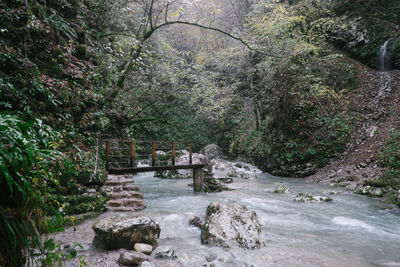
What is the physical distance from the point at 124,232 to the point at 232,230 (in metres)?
1.88

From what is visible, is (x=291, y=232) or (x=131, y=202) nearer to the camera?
(x=291, y=232)

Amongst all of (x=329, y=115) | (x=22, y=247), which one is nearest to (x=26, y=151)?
(x=22, y=247)

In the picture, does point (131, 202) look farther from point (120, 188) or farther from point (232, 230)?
point (232, 230)

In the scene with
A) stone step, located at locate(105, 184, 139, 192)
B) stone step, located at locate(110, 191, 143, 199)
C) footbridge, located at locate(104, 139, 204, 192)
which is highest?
footbridge, located at locate(104, 139, 204, 192)

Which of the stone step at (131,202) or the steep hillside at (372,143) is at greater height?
the steep hillside at (372,143)

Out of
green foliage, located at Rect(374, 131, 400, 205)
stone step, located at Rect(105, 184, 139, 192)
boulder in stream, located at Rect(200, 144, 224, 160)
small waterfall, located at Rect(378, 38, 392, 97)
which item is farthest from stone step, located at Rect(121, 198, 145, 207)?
small waterfall, located at Rect(378, 38, 392, 97)

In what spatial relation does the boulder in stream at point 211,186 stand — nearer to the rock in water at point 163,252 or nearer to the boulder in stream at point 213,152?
the rock in water at point 163,252

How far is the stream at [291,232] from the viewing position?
3672mm

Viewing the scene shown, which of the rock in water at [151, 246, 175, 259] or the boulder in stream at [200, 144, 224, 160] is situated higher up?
the boulder in stream at [200, 144, 224, 160]

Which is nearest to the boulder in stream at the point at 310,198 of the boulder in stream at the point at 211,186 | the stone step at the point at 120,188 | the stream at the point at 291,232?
the stream at the point at 291,232

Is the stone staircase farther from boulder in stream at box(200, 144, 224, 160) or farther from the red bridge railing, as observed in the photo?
boulder in stream at box(200, 144, 224, 160)

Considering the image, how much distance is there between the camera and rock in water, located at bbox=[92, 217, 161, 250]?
3598mm

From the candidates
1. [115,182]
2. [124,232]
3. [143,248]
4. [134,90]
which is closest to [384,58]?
[134,90]

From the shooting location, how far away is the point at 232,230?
427cm
